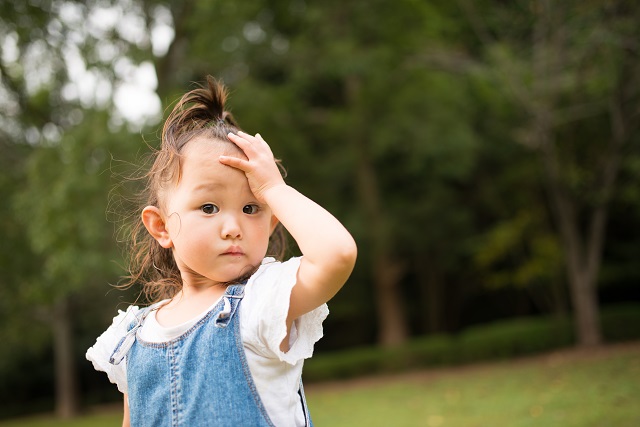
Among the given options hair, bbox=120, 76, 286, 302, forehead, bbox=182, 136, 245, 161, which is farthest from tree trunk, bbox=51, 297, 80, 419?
forehead, bbox=182, 136, 245, 161

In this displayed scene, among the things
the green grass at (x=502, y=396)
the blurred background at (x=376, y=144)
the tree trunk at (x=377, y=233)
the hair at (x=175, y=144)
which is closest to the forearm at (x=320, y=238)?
the hair at (x=175, y=144)

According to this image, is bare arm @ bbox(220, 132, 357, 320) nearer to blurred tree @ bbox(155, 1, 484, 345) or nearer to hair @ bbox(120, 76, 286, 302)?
hair @ bbox(120, 76, 286, 302)

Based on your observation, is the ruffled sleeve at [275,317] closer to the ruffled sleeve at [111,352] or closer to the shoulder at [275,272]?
the shoulder at [275,272]

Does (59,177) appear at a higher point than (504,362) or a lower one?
higher

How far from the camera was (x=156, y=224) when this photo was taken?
177 centimetres

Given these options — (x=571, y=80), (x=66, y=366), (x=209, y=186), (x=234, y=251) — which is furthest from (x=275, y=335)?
(x=66, y=366)

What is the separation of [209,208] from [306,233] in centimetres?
27

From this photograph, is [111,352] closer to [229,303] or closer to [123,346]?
[123,346]

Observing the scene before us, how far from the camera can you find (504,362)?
1539 cm

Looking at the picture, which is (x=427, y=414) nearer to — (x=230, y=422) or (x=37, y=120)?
(x=230, y=422)

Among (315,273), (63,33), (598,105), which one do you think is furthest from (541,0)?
(315,273)

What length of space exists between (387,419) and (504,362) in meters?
6.82

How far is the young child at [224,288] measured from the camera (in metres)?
1.48

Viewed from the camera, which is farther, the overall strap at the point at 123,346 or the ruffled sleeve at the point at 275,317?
the overall strap at the point at 123,346
